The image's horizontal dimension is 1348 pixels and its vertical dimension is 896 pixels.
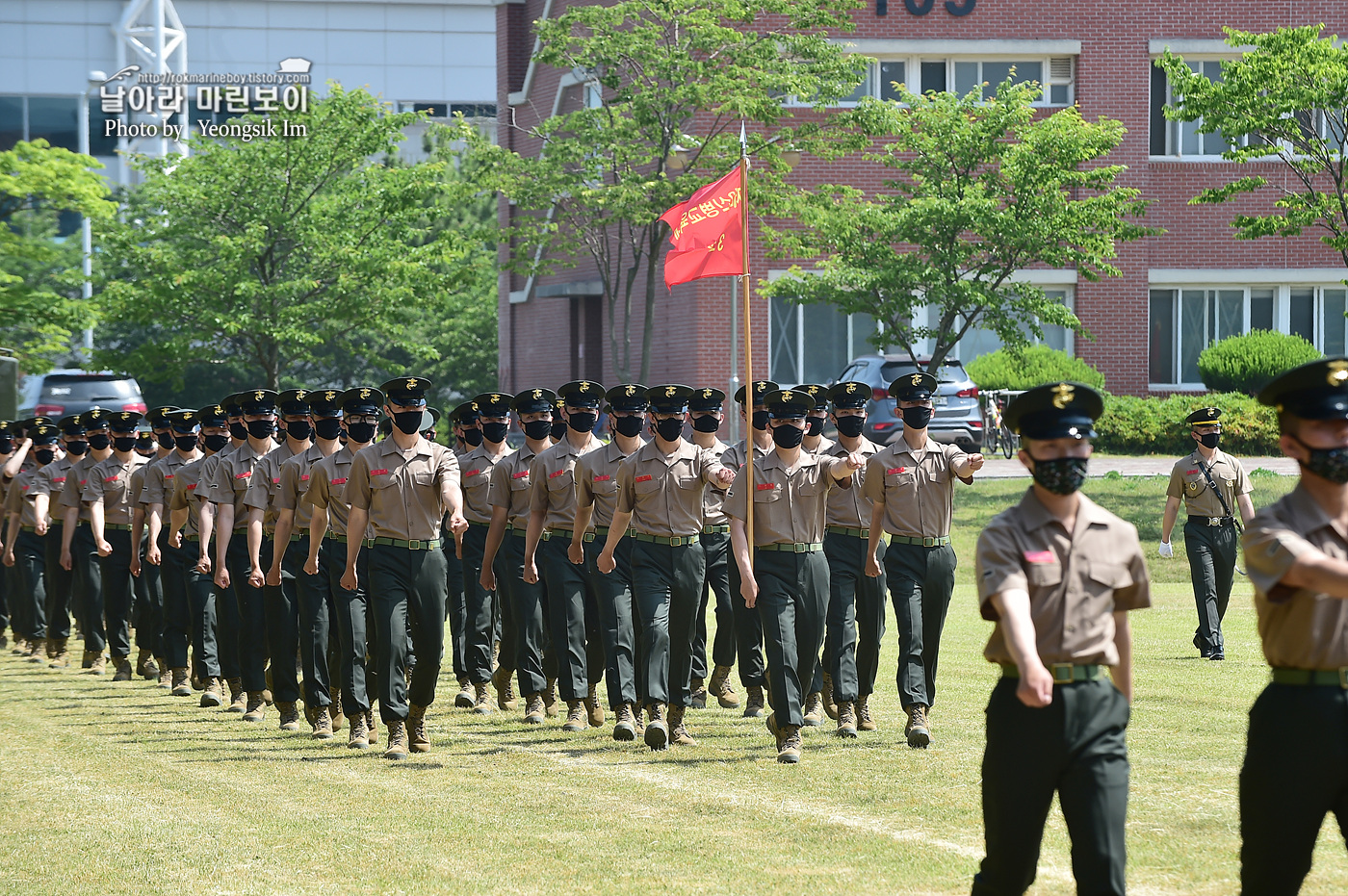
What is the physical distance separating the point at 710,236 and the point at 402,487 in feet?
13.1

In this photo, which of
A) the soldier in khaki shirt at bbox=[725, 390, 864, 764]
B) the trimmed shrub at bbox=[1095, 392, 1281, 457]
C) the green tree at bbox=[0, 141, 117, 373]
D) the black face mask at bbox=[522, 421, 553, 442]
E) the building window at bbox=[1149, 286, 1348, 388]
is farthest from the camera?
the building window at bbox=[1149, 286, 1348, 388]

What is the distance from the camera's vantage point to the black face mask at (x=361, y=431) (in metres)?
10.8

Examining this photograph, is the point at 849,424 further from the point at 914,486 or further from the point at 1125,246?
the point at 1125,246

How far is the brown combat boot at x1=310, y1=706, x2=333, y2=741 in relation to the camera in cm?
1148

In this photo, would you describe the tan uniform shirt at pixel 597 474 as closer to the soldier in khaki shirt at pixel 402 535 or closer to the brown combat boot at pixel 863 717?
the soldier in khaki shirt at pixel 402 535

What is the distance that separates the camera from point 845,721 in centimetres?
1086

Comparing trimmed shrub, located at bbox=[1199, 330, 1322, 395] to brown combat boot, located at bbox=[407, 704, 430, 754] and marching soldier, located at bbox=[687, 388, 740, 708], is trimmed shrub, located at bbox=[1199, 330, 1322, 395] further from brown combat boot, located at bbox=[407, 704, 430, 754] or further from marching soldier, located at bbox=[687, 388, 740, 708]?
brown combat boot, located at bbox=[407, 704, 430, 754]

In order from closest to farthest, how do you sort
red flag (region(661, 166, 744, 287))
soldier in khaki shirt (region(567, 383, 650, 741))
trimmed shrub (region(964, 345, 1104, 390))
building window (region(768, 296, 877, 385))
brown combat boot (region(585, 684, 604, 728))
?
soldier in khaki shirt (region(567, 383, 650, 741)) < brown combat boot (region(585, 684, 604, 728)) < red flag (region(661, 166, 744, 287)) < trimmed shrub (region(964, 345, 1104, 390)) < building window (region(768, 296, 877, 385))

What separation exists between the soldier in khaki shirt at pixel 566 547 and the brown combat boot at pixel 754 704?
108 cm

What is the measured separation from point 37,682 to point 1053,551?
40.6 feet

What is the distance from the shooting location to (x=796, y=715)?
9891 millimetres

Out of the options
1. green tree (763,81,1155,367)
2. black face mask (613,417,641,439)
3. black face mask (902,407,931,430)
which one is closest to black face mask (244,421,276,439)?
black face mask (613,417,641,439)

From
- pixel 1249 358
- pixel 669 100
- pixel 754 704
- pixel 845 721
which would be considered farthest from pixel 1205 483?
pixel 1249 358

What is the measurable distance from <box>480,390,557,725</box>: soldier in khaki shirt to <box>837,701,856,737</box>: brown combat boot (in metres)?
2.31
